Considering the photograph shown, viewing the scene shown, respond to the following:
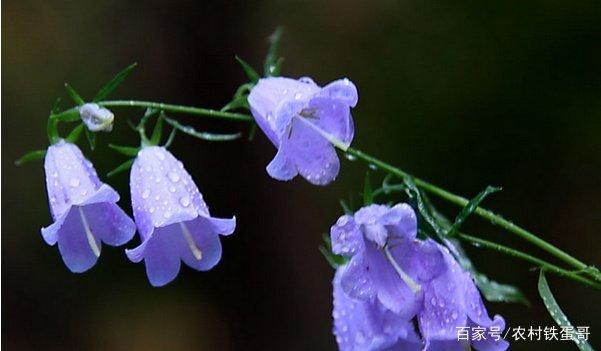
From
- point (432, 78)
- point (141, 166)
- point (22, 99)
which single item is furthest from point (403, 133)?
point (141, 166)

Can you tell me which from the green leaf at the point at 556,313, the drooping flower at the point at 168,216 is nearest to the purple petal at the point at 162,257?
the drooping flower at the point at 168,216

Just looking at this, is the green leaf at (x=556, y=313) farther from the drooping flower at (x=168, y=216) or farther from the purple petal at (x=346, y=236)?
the drooping flower at (x=168, y=216)

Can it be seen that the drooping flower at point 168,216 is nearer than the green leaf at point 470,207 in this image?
Answer: No

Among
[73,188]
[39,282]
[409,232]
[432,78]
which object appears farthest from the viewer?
[39,282]

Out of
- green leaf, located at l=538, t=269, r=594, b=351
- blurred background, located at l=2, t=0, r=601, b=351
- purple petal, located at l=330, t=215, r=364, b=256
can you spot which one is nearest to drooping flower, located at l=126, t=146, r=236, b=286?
purple petal, located at l=330, t=215, r=364, b=256

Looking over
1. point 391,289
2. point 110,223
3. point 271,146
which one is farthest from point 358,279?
point 271,146

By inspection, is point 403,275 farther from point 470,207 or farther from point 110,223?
point 110,223

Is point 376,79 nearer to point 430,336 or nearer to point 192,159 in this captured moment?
point 192,159
